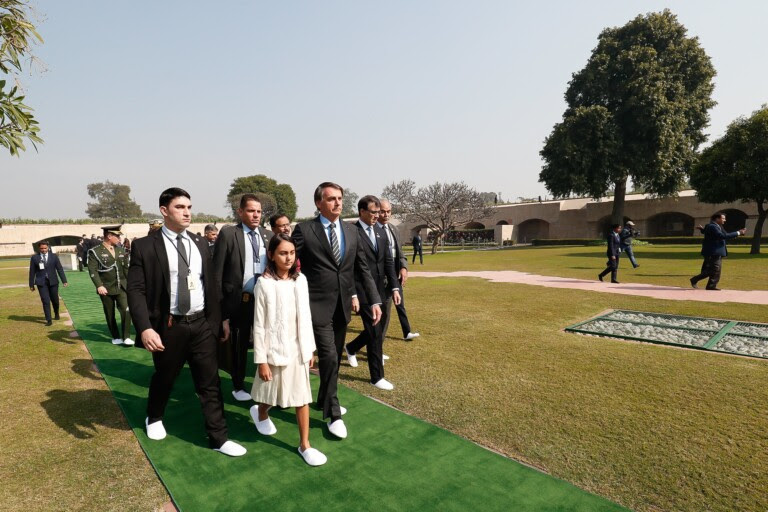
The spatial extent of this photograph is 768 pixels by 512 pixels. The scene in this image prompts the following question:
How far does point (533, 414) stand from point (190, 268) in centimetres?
323

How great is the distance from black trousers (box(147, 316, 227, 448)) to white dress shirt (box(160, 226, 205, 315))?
120mm

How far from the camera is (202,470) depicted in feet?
9.67

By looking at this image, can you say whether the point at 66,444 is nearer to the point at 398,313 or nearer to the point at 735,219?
the point at 398,313

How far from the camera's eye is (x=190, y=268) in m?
3.23

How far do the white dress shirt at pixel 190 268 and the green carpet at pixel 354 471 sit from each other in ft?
3.79

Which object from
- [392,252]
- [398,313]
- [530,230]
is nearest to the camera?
[392,252]

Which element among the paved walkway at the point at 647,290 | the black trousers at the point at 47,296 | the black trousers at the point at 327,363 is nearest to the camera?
the black trousers at the point at 327,363

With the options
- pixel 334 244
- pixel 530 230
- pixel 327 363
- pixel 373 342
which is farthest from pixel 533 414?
pixel 530 230

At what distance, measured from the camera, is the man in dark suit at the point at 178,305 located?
10.1 ft

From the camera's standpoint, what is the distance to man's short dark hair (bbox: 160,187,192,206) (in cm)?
309

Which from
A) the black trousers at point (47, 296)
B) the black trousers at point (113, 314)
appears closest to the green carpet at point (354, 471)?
the black trousers at point (113, 314)

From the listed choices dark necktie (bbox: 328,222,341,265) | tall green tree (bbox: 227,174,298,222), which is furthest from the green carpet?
tall green tree (bbox: 227,174,298,222)

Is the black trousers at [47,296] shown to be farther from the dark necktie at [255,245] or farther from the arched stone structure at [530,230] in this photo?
the arched stone structure at [530,230]

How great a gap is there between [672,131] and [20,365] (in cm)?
3686
